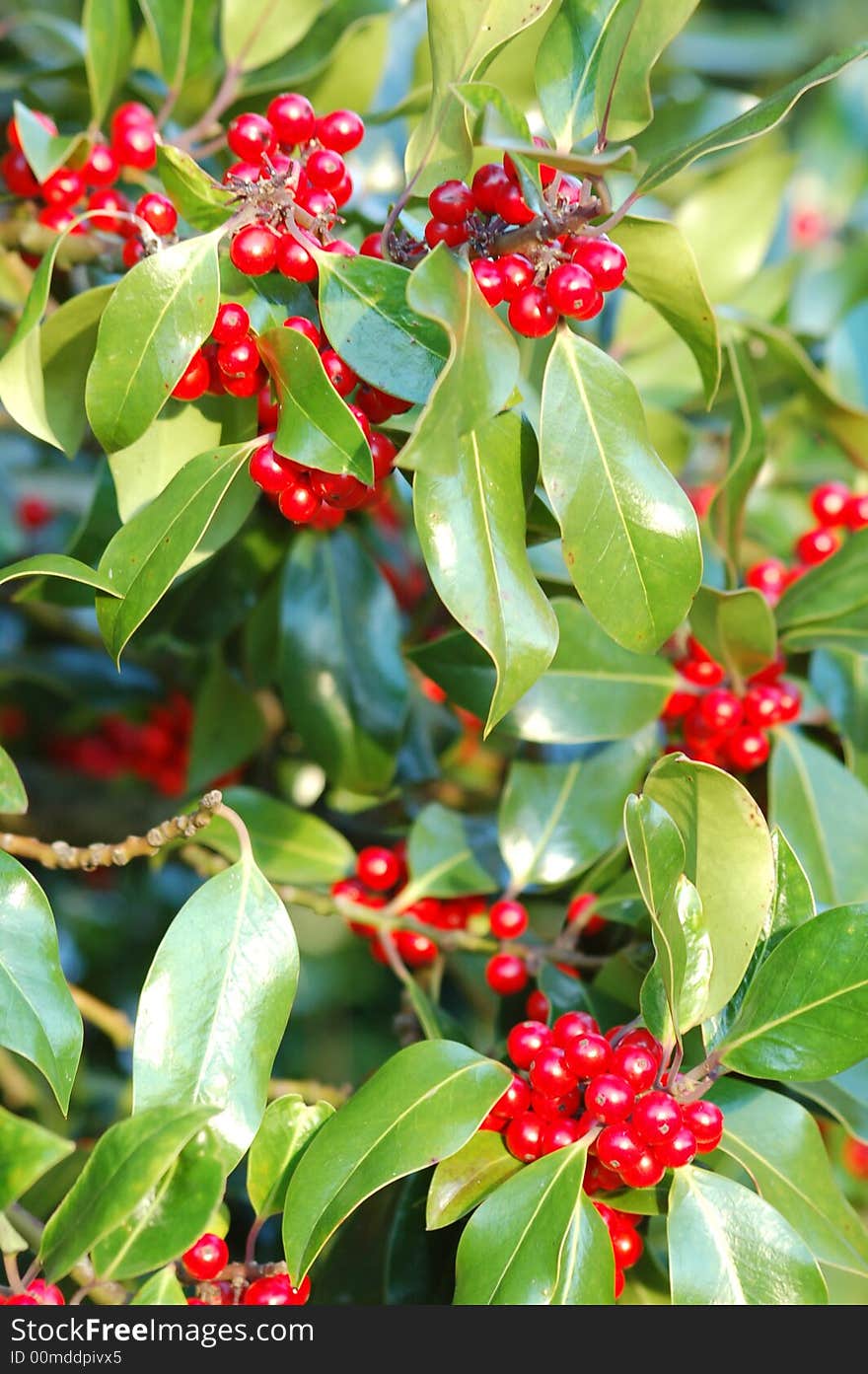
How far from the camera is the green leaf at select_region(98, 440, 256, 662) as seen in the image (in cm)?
84

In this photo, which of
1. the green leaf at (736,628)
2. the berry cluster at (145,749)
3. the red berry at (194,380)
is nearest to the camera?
the red berry at (194,380)

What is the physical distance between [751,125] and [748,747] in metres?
0.62

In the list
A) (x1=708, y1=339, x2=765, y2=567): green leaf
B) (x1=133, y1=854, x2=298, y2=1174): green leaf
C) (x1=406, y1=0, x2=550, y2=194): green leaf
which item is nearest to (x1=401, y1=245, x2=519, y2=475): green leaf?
(x1=406, y1=0, x2=550, y2=194): green leaf

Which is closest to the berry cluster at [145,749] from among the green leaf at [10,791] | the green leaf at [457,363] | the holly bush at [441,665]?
the holly bush at [441,665]

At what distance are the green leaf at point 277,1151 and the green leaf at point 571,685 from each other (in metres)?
0.38

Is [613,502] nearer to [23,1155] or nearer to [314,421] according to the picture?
[314,421]

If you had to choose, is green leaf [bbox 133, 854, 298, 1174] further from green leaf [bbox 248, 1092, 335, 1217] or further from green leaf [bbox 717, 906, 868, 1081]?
green leaf [bbox 717, 906, 868, 1081]

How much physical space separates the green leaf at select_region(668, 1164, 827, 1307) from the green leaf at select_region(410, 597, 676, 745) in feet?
1.37

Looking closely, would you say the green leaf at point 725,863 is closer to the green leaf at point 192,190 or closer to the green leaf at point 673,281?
the green leaf at point 673,281

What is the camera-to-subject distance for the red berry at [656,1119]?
2.74 feet

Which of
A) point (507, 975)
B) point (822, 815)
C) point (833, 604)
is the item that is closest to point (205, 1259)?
point (507, 975)

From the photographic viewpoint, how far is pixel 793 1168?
942 millimetres

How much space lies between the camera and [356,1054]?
1.79m

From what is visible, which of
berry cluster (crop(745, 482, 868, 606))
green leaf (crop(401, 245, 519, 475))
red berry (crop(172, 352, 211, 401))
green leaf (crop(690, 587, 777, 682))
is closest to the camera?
green leaf (crop(401, 245, 519, 475))
